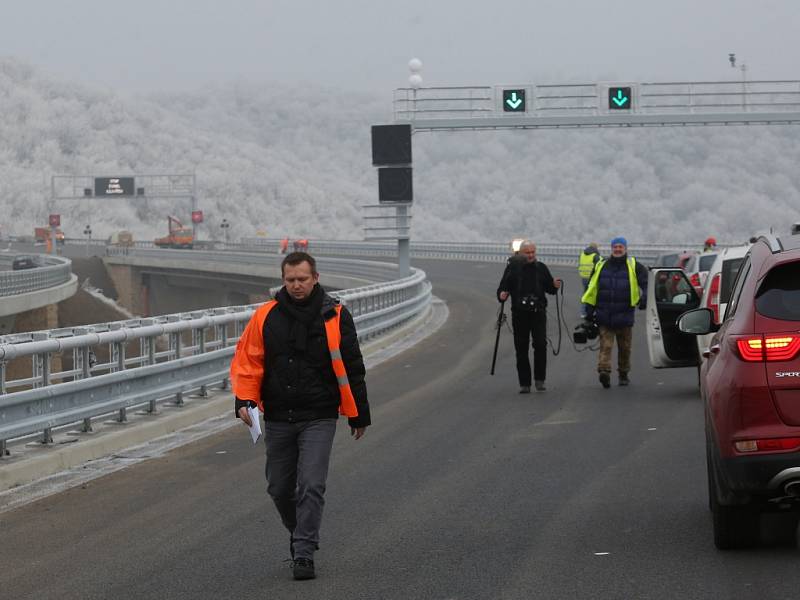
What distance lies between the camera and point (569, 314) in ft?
104

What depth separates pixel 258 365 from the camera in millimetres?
6953

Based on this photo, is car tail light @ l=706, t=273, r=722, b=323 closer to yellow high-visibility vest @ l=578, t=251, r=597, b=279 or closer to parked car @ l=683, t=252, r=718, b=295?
parked car @ l=683, t=252, r=718, b=295

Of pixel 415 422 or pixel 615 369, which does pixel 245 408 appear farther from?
pixel 615 369

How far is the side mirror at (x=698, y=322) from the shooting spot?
25.4ft

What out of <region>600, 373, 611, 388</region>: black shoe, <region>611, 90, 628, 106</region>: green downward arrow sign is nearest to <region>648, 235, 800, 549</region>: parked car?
<region>600, 373, 611, 388</region>: black shoe

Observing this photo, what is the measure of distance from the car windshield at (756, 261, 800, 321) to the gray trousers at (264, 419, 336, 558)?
2.18 metres

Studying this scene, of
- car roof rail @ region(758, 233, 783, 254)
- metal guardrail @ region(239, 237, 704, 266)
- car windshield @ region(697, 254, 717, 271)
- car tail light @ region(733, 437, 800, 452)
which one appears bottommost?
metal guardrail @ region(239, 237, 704, 266)

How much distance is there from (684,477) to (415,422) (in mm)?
4324

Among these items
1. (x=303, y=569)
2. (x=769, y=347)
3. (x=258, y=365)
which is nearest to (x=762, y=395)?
(x=769, y=347)

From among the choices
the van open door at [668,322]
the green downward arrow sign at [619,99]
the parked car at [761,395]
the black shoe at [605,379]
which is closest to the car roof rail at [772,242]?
the parked car at [761,395]

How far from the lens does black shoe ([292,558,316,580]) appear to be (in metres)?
6.72

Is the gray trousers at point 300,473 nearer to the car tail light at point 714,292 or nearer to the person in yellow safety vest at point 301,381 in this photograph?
the person in yellow safety vest at point 301,381

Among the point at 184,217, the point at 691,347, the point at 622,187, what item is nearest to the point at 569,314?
the point at 691,347

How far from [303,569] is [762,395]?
2318 mm
